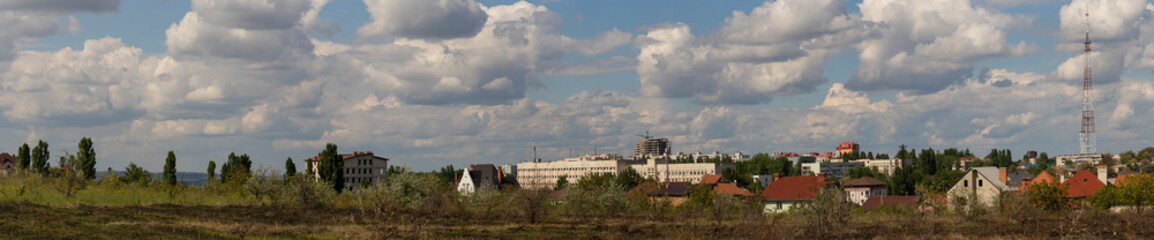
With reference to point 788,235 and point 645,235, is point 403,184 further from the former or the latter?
point 788,235

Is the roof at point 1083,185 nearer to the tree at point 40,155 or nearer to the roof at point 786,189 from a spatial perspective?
the roof at point 786,189

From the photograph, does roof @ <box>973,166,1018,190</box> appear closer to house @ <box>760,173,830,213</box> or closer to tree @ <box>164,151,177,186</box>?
house @ <box>760,173,830,213</box>

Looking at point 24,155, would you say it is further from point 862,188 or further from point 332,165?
point 862,188

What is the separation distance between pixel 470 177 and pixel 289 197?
11737cm

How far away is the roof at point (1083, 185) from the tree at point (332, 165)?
76287 millimetres

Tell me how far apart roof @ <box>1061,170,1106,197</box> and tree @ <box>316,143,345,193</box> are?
76.3 m

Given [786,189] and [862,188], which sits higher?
[786,189]

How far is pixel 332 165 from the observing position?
101 m

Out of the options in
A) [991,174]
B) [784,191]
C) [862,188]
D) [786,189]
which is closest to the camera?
[991,174]

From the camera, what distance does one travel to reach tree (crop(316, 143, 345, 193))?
99.4 metres

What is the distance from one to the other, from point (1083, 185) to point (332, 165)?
8018 centimetres

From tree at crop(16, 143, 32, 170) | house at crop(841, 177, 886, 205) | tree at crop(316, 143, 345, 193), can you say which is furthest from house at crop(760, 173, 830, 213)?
tree at crop(16, 143, 32, 170)

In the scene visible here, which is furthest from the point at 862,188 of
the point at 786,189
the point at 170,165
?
the point at 170,165

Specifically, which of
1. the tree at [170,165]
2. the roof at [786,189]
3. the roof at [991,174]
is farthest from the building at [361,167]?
the roof at [991,174]
